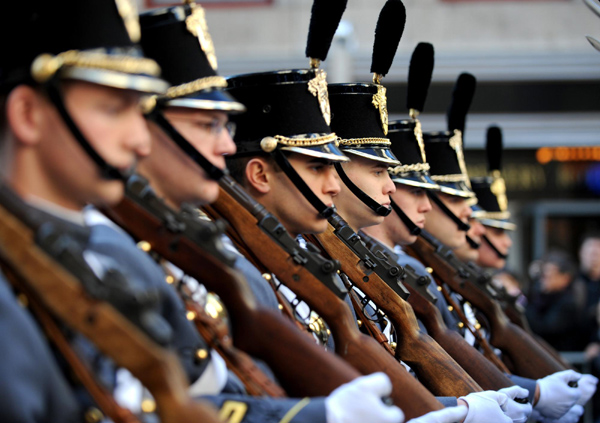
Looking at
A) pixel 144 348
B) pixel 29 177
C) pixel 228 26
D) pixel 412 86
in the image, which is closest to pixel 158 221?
pixel 29 177

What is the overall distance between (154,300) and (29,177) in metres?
0.44

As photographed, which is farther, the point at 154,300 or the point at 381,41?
the point at 381,41

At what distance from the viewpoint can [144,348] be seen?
96.7 inches

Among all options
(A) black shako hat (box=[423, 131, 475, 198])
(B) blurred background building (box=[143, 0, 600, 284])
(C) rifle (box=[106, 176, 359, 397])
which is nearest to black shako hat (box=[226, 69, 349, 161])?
(C) rifle (box=[106, 176, 359, 397])

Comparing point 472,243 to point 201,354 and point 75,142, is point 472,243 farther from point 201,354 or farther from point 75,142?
point 75,142

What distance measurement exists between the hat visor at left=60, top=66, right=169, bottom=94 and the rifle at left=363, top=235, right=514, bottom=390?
2609 mm

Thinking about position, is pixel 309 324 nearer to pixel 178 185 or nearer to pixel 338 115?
pixel 178 185

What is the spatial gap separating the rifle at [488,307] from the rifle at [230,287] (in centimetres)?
318

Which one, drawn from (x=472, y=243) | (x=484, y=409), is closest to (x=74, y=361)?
(x=484, y=409)

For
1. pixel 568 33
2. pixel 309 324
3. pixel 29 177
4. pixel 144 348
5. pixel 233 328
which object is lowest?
pixel 568 33

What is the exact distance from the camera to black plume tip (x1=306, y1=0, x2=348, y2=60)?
4598 millimetres

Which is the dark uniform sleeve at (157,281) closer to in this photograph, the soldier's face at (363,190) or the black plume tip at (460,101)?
the soldier's face at (363,190)

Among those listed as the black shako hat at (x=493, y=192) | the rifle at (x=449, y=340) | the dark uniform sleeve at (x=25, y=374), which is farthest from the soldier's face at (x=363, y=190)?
the black shako hat at (x=493, y=192)

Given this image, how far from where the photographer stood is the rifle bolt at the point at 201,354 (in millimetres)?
3086
